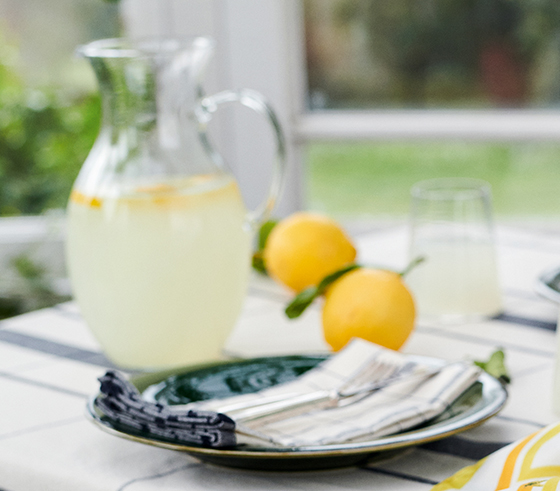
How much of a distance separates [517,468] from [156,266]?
14.0 inches

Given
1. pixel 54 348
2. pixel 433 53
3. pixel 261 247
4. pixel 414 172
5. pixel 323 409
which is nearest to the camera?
pixel 323 409

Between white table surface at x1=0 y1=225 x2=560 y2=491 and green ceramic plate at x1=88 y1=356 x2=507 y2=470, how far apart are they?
0.01 meters

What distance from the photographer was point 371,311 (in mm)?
718

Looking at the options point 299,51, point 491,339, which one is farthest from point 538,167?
point 491,339

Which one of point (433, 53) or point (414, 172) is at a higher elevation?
point (433, 53)

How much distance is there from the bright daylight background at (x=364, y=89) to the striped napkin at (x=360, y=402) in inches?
53.8

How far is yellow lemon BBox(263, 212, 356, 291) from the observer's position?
2.97ft

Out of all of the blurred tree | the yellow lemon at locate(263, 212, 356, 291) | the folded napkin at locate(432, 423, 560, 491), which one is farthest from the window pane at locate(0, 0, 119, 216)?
the folded napkin at locate(432, 423, 560, 491)

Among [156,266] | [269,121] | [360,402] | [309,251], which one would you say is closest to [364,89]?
[309,251]

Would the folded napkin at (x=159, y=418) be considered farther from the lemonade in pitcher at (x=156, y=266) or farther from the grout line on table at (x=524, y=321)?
the grout line on table at (x=524, y=321)

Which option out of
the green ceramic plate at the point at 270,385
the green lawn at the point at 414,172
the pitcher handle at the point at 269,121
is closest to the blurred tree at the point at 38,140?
the green lawn at the point at 414,172

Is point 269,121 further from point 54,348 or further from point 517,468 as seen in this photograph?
point 517,468

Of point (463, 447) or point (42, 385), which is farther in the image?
point (42, 385)

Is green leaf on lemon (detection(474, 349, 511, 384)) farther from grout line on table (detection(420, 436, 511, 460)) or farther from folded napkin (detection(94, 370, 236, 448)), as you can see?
folded napkin (detection(94, 370, 236, 448))
